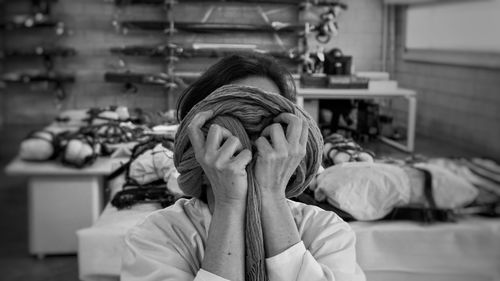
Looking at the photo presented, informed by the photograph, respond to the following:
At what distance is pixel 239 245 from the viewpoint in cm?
64

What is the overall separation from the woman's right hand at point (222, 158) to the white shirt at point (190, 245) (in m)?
0.12

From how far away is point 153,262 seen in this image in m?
0.70

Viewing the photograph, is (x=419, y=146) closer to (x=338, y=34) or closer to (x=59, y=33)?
(x=338, y=34)

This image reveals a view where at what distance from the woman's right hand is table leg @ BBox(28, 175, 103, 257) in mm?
1476

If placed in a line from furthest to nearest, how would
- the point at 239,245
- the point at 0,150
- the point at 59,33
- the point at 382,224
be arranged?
the point at 0,150 → the point at 382,224 → the point at 59,33 → the point at 239,245

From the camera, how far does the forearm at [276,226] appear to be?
0.64m

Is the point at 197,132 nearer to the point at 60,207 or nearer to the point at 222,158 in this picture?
the point at 222,158

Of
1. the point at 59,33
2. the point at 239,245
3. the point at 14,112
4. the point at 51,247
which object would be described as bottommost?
the point at 51,247

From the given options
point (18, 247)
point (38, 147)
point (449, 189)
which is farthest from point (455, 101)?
point (18, 247)

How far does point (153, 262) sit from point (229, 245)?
Answer: 12 cm

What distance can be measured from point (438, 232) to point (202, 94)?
2.08ft

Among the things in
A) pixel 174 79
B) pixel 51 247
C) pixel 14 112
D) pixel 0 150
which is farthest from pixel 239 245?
pixel 51 247

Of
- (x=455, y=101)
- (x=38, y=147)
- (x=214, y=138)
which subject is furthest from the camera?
(x=38, y=147)

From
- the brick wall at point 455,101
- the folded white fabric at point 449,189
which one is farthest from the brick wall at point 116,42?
the folded white fabric at point 449,189
